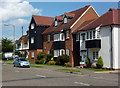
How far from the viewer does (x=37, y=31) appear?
4662 centimetres

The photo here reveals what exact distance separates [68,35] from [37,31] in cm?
1131

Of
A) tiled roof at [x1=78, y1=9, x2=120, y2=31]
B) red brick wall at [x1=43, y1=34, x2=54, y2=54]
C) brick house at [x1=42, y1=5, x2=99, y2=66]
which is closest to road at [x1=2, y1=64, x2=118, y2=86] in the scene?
tiled roof at [x1=78, y1=9, x2=120, y2=31]

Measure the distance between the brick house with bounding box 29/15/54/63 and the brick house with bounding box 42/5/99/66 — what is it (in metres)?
3.31

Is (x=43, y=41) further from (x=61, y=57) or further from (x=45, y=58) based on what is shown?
(x=61, y=57)

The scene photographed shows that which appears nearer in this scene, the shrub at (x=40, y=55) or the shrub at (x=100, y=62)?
the shrub at (x=100, y=62)

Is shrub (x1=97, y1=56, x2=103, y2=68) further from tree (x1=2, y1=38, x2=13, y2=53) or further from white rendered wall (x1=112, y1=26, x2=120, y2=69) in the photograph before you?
tree (x1=2, y1=38, x2=13, y2=53)

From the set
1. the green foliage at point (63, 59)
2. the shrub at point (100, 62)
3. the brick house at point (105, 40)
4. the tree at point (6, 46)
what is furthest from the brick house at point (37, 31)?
the tree at point (6, 46)

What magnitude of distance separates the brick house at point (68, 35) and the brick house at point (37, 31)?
331cm

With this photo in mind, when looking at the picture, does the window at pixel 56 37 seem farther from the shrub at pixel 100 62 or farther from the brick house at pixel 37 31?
the shrub at pixel 100 62

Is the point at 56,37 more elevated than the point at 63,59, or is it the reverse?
the point at 56,37

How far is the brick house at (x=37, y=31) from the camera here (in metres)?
47.0

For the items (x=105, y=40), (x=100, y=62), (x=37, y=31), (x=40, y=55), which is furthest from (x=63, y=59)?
(x=37, y=31)

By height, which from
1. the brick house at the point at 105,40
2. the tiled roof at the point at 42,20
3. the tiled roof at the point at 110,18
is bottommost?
the brick house at the point at 105,40

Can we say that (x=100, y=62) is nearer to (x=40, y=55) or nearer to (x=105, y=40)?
(x=105, y=40)
